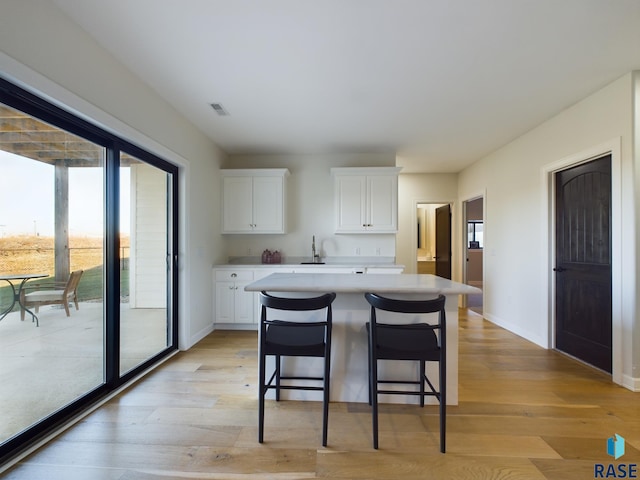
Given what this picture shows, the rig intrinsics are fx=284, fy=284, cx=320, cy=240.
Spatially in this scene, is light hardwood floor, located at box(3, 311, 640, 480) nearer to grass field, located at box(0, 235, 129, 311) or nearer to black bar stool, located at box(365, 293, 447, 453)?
black bar stool, located at box(365, 293, 447, 453)

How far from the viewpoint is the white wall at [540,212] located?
94.0 inches

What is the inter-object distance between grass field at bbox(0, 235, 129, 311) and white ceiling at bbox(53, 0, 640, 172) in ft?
4.72

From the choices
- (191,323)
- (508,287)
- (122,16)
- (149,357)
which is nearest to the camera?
(122,16)

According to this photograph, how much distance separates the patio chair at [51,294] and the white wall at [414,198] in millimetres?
4905

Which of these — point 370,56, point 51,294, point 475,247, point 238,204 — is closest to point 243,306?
point 238,204

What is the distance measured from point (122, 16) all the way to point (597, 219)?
4183mm

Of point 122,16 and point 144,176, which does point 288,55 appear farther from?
point 144,176

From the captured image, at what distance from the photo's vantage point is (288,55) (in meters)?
2.15

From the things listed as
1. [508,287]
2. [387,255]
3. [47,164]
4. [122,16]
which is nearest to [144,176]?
[47,164]

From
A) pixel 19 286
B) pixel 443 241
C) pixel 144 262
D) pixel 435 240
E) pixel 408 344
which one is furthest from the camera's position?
pixel 435 240

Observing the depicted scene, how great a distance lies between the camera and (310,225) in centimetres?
457

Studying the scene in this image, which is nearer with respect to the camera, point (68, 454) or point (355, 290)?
point (68, 454)

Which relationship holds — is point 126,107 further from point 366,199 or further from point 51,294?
point 366,199

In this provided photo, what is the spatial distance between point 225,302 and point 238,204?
144 centimetres
